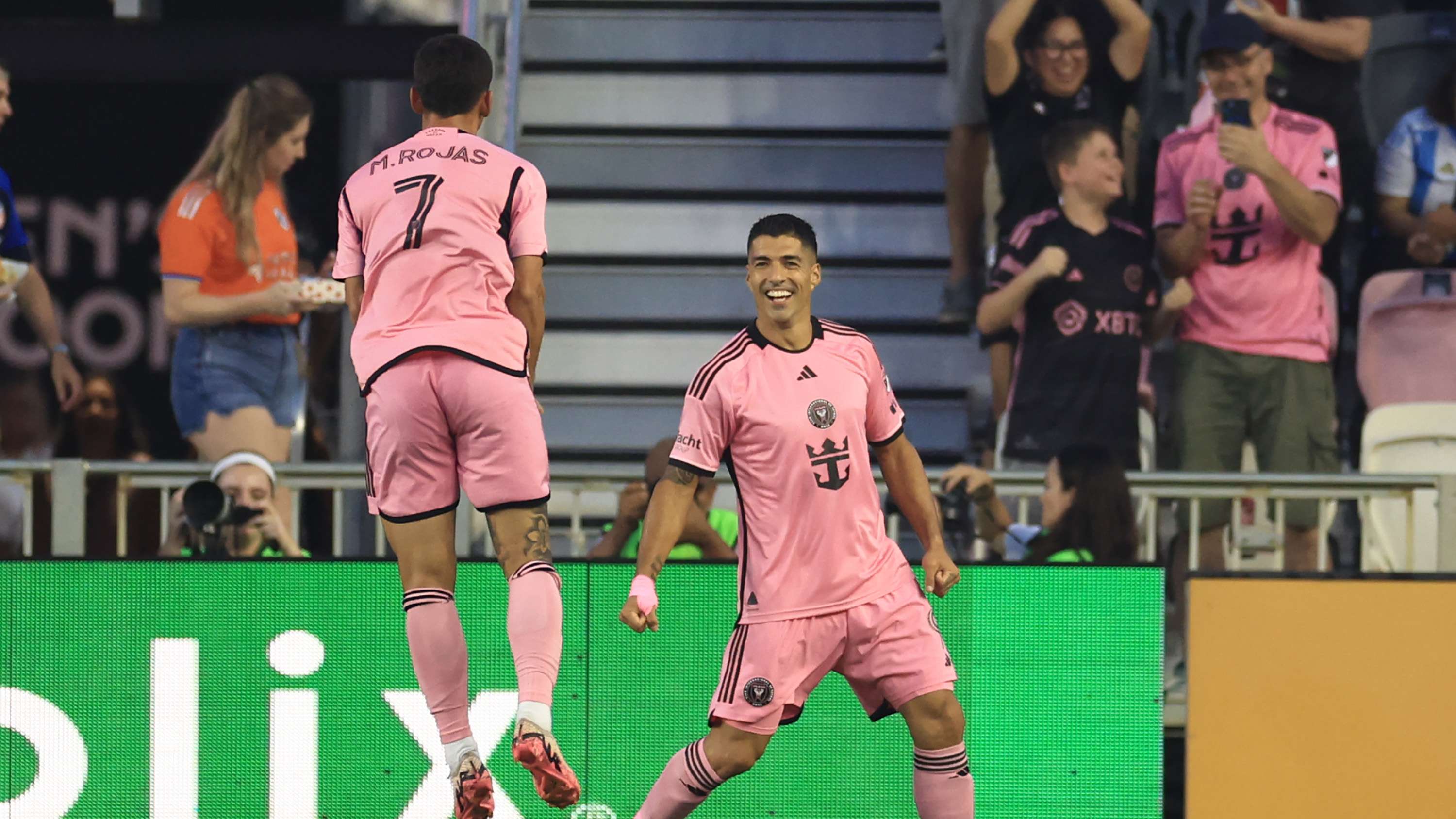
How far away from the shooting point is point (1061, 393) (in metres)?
9.42

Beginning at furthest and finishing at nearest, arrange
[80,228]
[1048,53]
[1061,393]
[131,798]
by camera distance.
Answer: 1. [80,228]
2. [1048,53]
3. [1061,393]
4. [131,798]

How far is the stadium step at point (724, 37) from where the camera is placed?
1139cm

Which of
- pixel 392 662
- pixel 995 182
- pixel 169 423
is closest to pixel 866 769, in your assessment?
pixel 392 662

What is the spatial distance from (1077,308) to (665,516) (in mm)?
3492

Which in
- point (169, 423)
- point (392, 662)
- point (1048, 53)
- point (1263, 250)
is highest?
point (1048, 53)

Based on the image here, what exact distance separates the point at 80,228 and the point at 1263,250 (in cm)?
595

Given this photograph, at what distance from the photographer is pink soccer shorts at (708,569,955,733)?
6.50m

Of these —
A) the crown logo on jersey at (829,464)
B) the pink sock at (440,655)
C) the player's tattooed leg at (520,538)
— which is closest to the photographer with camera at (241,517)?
the pink sock at (440,655)

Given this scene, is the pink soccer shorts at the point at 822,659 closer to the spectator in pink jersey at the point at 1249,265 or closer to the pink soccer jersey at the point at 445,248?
the pink soccer jersey at the point at 445,248

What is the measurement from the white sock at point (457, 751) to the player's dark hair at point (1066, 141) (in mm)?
4691

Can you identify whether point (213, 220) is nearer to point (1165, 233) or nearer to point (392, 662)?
point (392, 662)

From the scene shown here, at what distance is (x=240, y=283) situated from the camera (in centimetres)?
939

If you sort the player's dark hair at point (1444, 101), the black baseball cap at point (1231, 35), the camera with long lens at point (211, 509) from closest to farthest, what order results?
1. the camera with long lens at point (211, 509)
2. the black baseball cap at point (1231, 35)
3. the player's dark hair at point (1444, 101)

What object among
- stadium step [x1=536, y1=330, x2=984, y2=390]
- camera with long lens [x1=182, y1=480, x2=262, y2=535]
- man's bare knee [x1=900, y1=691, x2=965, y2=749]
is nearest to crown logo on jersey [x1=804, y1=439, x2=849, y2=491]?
man's bare knee [x1=900, y1=691, x2=965, y2=749]
